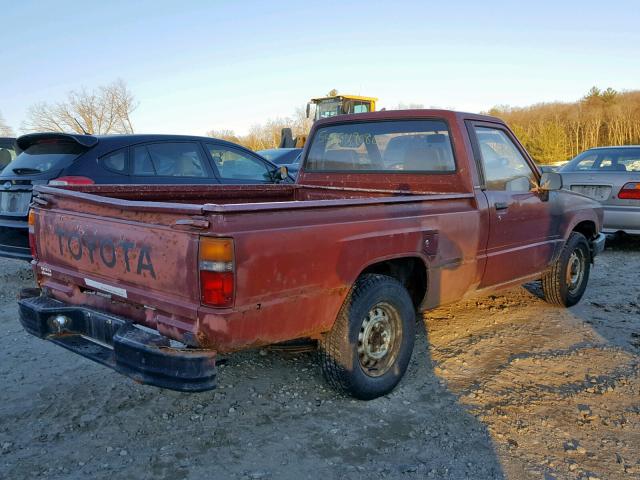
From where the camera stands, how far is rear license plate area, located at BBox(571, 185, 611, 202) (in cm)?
791

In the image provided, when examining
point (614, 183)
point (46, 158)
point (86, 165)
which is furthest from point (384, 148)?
point (614, 183)

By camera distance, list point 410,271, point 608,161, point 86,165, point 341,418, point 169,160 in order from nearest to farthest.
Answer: point 341,418
point 410,271
point 86,165
point 169,160
point 608,161

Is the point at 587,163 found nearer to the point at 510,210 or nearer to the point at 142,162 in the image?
the point at 510,210

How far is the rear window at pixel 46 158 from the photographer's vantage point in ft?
17.9

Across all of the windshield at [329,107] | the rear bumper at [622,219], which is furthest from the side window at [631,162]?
the windshield at [329,107]

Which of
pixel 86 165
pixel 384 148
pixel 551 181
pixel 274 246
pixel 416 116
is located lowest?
pixel 274 246

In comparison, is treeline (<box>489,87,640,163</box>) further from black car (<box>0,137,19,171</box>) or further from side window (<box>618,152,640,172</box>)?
black car (<box>0,137,19,171</box>)

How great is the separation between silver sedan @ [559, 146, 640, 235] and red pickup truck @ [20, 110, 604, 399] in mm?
3355

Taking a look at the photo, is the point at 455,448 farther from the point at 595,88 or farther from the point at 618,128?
the point at 595,88

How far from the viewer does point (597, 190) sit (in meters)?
8.05

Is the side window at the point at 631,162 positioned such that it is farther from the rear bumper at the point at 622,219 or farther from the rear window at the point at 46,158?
the rear window at the point at 46,158

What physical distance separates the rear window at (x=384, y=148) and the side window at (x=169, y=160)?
1869 mm

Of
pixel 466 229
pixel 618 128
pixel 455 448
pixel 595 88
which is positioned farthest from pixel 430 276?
pixel 595 88

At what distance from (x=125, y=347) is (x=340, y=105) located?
53.4 ft
